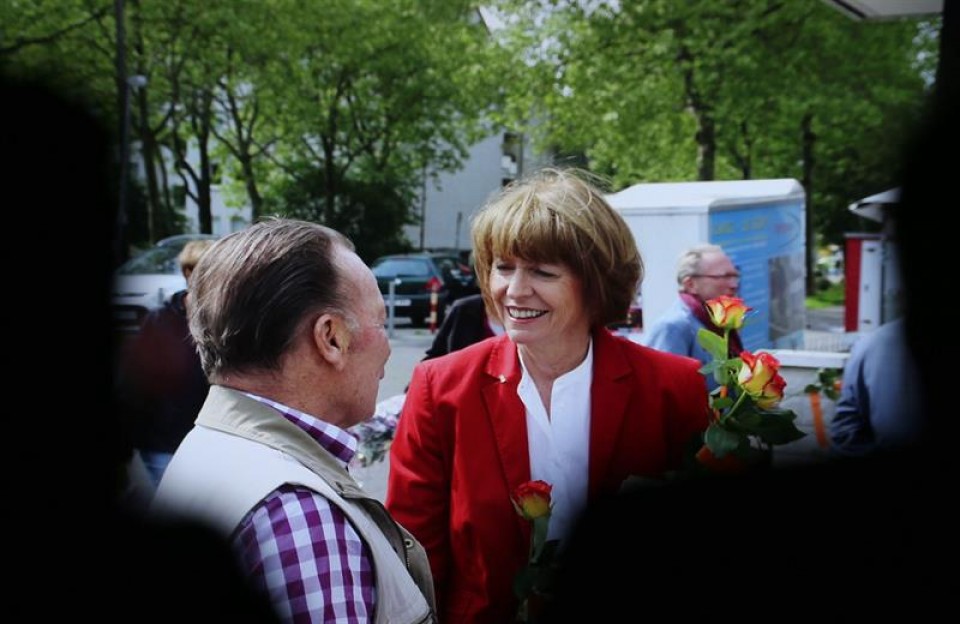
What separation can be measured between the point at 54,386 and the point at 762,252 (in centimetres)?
715

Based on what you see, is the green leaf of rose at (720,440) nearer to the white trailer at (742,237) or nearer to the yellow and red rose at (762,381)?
the yellow and red rose at (762,381)

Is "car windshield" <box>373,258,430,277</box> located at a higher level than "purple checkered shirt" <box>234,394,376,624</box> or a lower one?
higher

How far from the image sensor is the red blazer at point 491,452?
7.37 feet

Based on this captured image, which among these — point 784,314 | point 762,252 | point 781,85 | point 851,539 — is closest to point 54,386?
point 851,539

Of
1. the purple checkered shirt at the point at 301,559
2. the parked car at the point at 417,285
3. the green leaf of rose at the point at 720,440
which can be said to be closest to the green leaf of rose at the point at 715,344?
the green leaf of rose at the point at 720,440

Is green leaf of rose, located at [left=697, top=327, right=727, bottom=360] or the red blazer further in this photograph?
the red blazer

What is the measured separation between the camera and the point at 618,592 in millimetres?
1621

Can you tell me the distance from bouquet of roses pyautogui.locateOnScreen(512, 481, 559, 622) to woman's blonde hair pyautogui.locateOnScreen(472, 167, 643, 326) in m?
0.64

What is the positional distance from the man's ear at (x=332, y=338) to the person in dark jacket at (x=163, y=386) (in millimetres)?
2513

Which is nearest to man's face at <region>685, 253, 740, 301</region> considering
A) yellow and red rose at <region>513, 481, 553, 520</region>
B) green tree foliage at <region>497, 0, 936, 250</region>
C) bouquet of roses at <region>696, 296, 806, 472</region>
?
bouquet of roses at <region>696, 296, 806, 472</region>

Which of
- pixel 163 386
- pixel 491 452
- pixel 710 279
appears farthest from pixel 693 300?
pixel 491 452

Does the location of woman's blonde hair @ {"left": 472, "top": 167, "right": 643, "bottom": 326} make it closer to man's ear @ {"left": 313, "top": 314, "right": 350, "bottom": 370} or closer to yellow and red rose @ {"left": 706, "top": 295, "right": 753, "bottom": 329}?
yellow and red rose @ {"left": 706, "top": 295, "right": 753, "bottom": 329}

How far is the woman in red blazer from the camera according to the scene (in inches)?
89.4

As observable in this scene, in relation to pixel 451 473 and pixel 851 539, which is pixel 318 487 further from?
pixel 451 473
